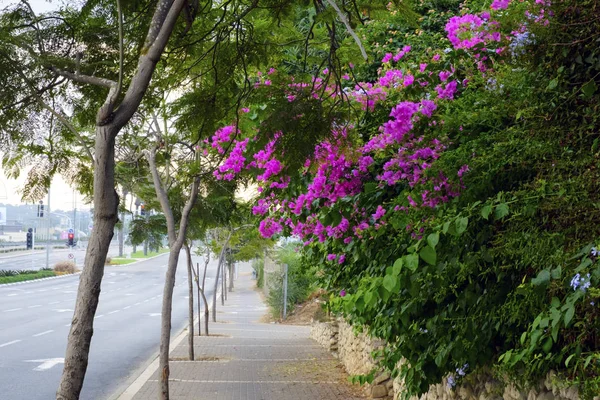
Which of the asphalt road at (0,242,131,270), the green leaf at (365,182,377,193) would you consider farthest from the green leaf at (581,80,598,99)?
the asphalt road at (0,242,131,270)

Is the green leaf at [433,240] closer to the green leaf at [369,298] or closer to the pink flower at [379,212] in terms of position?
the green leaf at [369,298]

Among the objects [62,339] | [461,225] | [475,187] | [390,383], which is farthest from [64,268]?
[461,225]

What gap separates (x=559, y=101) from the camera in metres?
4.68

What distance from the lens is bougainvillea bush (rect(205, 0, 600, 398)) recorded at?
4.18 meters

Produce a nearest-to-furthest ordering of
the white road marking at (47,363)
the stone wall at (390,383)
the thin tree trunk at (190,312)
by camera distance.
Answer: the stone wall at (390,383)
the white road marking at (47,363)
the thin tree trunk at (190,312)

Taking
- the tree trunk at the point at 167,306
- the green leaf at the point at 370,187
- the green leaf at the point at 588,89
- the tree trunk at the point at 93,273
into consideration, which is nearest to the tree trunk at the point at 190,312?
the tree trunk at the point at 167,306

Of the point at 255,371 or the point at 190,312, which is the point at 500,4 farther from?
the point at 190,312

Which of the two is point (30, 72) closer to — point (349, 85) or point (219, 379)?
point (349, 85)

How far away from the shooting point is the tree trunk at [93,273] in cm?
420

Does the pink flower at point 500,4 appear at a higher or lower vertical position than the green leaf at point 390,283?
higher

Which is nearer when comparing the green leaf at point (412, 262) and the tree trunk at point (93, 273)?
the green leaf at point (412, 262)

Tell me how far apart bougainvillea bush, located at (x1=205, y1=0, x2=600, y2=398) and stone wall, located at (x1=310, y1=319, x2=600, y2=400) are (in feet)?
0.44

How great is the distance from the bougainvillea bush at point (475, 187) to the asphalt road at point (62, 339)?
657cm

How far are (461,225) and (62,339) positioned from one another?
16.3 meters
